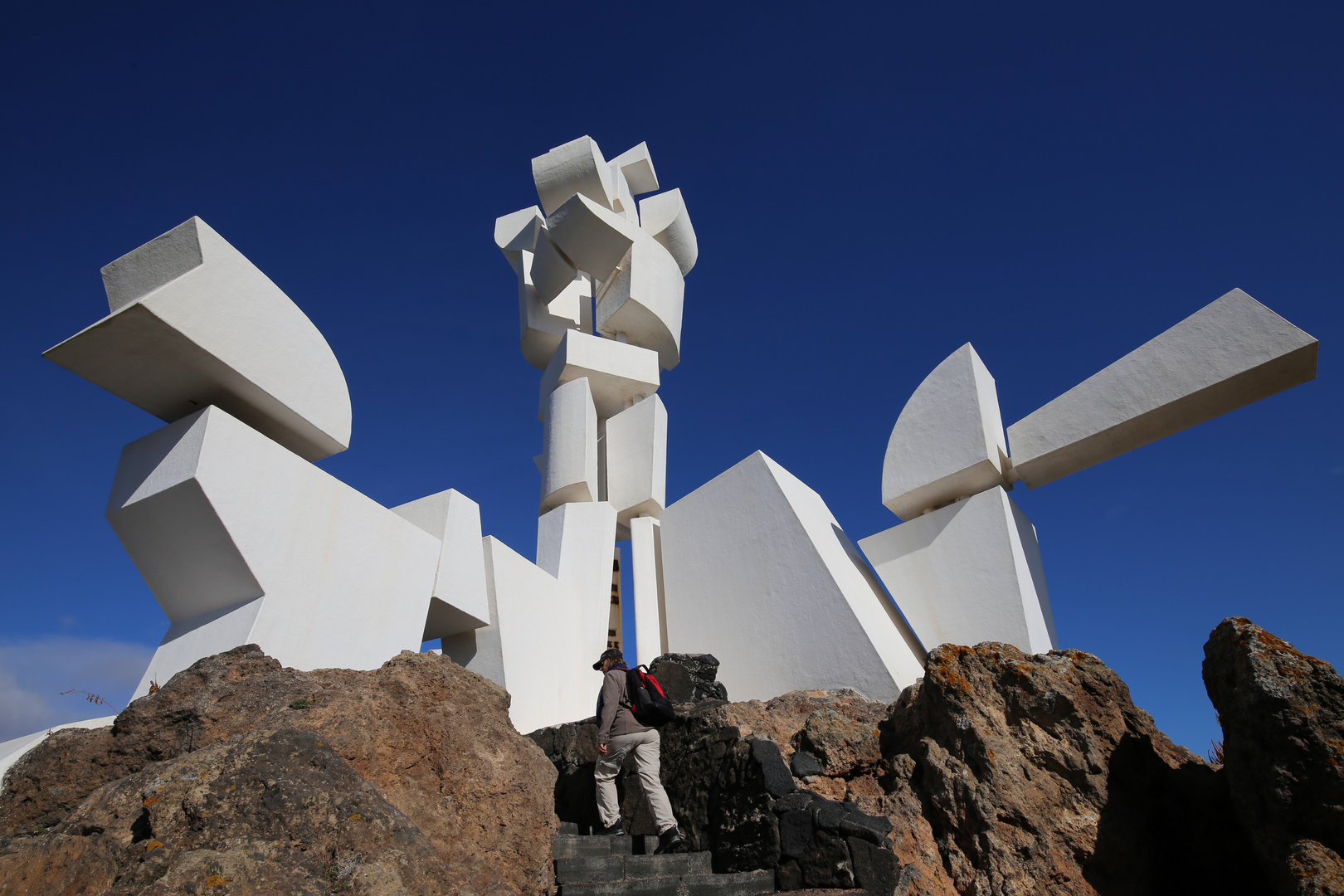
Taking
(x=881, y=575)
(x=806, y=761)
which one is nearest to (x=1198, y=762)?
(x=806, y=761)

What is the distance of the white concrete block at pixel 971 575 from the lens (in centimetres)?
842

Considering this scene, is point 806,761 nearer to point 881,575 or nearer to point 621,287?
point 881,575

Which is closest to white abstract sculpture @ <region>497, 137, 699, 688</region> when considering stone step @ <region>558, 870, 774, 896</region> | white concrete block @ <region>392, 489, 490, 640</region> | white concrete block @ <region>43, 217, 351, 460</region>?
white concrete block @ <region>392, 489, 490, 640</region>

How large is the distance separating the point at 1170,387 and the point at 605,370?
26.2ft

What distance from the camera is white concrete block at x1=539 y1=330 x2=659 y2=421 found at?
41.8 ft

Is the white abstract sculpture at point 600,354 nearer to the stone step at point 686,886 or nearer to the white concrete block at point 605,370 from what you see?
the white concrete block at point 605,370

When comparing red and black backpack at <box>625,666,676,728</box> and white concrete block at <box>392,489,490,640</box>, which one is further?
white concrete block at <box>392,489,490,640</box>

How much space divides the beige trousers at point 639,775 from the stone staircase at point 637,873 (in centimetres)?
18

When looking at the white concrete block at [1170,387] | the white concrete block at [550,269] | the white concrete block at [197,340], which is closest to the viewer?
the white concrete block at [197,340]

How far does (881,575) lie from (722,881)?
6.12m

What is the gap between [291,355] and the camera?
736cm

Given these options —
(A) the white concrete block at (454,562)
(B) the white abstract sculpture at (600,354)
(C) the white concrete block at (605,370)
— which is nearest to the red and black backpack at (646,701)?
(A) the white concrete block at (454,562)

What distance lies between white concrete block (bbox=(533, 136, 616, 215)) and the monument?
0.14 ft

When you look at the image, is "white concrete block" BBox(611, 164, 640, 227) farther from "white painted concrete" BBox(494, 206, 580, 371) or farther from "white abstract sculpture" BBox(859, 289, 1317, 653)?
"white abstract sculpture" BBox(859, 289, 1317, 653)
